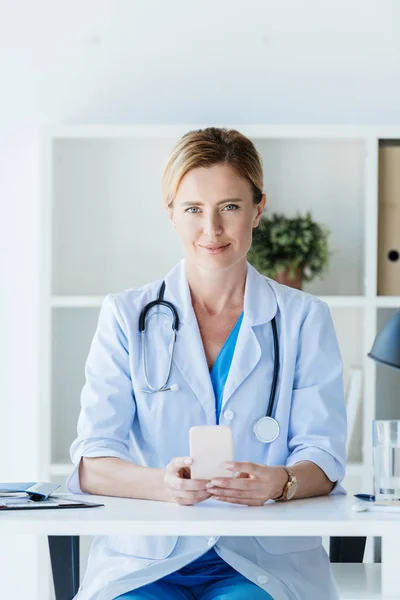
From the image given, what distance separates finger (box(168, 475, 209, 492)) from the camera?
5.40 feet

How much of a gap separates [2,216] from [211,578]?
2049mm

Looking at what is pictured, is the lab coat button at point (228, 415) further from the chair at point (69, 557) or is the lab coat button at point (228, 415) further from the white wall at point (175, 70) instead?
the white wall at point (175, 70)

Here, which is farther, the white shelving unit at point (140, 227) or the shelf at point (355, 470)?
the white shelving unit at point (140, 227)

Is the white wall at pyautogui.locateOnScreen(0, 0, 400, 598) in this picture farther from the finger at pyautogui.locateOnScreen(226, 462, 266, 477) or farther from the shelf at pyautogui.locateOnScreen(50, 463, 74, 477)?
the finger at pyautogui.locateOnScreen(226, 462, 266, 477)

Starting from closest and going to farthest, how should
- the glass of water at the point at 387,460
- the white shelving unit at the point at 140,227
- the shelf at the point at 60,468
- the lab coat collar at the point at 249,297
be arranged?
the glass of water at the point at 387,460
the lab coat collar at the point at 249,297
the shelf at the point at 60,468
the white shelving unit at the point at 140,227

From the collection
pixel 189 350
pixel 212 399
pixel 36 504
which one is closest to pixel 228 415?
pixel 212 399

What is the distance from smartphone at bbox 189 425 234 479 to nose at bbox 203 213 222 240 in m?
0.55

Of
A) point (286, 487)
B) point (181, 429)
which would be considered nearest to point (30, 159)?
point (181, 429)

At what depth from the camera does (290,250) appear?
10.4 feet

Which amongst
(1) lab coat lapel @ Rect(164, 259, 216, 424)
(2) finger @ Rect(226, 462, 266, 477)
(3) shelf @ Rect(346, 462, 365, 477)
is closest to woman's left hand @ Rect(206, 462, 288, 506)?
(2) finger @ Rect(226, 462, 266, 477)

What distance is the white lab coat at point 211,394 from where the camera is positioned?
75.0 inches

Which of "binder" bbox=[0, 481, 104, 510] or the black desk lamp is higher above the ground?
the black desk lamp

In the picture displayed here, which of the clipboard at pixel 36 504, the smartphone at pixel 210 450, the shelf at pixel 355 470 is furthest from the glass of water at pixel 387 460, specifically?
the shelf at pixel 355 470

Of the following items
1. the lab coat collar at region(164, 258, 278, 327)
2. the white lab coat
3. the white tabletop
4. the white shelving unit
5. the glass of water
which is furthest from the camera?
the white shelving unit
